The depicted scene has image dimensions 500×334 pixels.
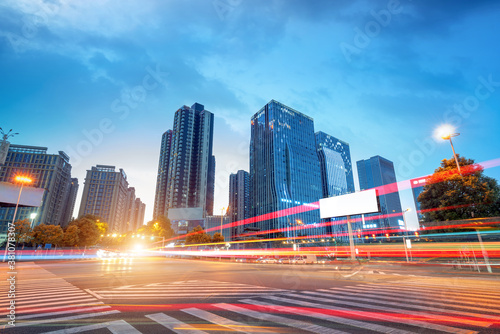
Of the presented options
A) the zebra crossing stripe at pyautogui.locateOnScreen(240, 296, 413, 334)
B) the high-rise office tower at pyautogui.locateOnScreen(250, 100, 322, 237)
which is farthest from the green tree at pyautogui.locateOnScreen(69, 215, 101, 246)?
the high-rise office tower at pyautogui.locateOnScreen(250, 100, 322, 237)

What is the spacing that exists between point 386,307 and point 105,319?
8.16m

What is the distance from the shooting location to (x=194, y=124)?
17488cm

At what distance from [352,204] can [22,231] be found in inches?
2256

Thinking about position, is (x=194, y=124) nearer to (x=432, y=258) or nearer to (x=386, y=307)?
(x=432, y=258)

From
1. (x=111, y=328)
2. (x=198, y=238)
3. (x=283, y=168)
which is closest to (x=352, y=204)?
(x=111, y=328)

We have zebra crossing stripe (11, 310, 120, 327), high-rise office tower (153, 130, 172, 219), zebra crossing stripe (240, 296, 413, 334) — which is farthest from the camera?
high-rise office tower (153, 130, 172, 219)

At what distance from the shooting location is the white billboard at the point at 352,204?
113 ft

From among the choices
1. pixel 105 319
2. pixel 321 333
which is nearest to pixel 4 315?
pixel 105 319

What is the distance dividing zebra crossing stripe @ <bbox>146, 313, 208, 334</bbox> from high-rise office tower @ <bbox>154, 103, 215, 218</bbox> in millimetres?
153971

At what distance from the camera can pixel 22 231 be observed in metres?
41.3

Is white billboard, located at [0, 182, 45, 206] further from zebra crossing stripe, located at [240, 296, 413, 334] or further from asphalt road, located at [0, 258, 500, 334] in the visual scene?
zebra crossing stripe, located at [240, 296, 413, 334]

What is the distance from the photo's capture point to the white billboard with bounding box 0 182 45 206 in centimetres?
3216

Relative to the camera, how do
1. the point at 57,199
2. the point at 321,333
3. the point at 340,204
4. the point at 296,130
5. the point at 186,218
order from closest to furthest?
1. the point at 321,333
2. the point at 340,204
3. the point at 186,218
4. the point at 296,130
5. the point at 57,199

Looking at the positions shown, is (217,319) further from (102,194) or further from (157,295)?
(102,194)
